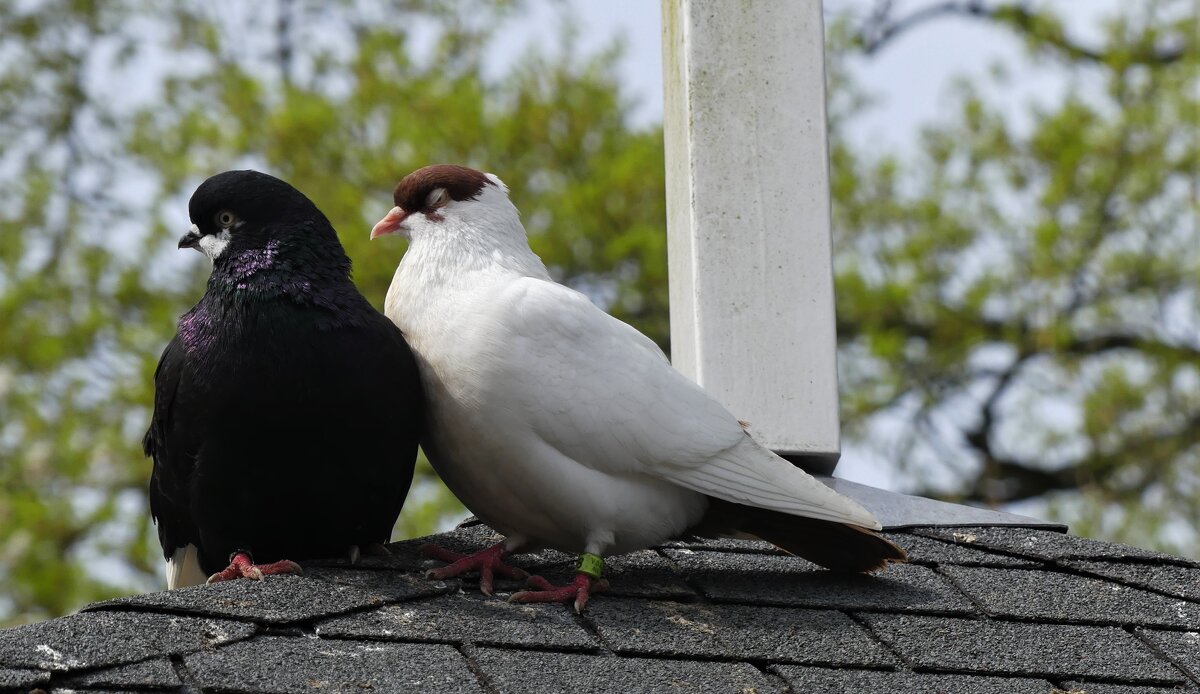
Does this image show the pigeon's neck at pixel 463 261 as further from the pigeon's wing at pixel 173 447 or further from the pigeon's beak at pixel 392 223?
the pigeon's wing at pixel 173 447

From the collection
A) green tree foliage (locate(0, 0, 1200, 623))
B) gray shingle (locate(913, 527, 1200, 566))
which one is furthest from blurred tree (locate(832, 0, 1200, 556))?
gray shingle (locate(913, 527, 1200, 566))

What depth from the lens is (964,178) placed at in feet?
38.5

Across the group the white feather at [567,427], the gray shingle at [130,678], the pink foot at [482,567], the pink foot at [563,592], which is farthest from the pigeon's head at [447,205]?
the gray shingle at [130,678]

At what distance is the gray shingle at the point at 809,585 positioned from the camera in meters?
2.86

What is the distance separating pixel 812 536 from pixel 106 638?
1342 millimetres

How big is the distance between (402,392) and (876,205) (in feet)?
29.9

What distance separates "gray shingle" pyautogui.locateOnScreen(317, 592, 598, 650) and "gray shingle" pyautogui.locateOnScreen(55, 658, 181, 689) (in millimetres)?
289

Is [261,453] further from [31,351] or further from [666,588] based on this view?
[31,351]

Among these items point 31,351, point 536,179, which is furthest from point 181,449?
point 31,351

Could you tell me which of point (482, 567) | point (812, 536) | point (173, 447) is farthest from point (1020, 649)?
point (173, 447)

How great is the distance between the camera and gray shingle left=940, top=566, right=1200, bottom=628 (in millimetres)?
2908

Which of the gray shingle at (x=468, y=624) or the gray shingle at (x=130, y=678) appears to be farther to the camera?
the gray shingle at (x=468, y=624)

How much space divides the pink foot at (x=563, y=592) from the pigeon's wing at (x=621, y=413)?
0.76 feet

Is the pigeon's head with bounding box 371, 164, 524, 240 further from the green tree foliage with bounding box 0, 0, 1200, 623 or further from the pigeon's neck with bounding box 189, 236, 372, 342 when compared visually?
the green tree foliage with bounding box 0, 0, 1200, 623
